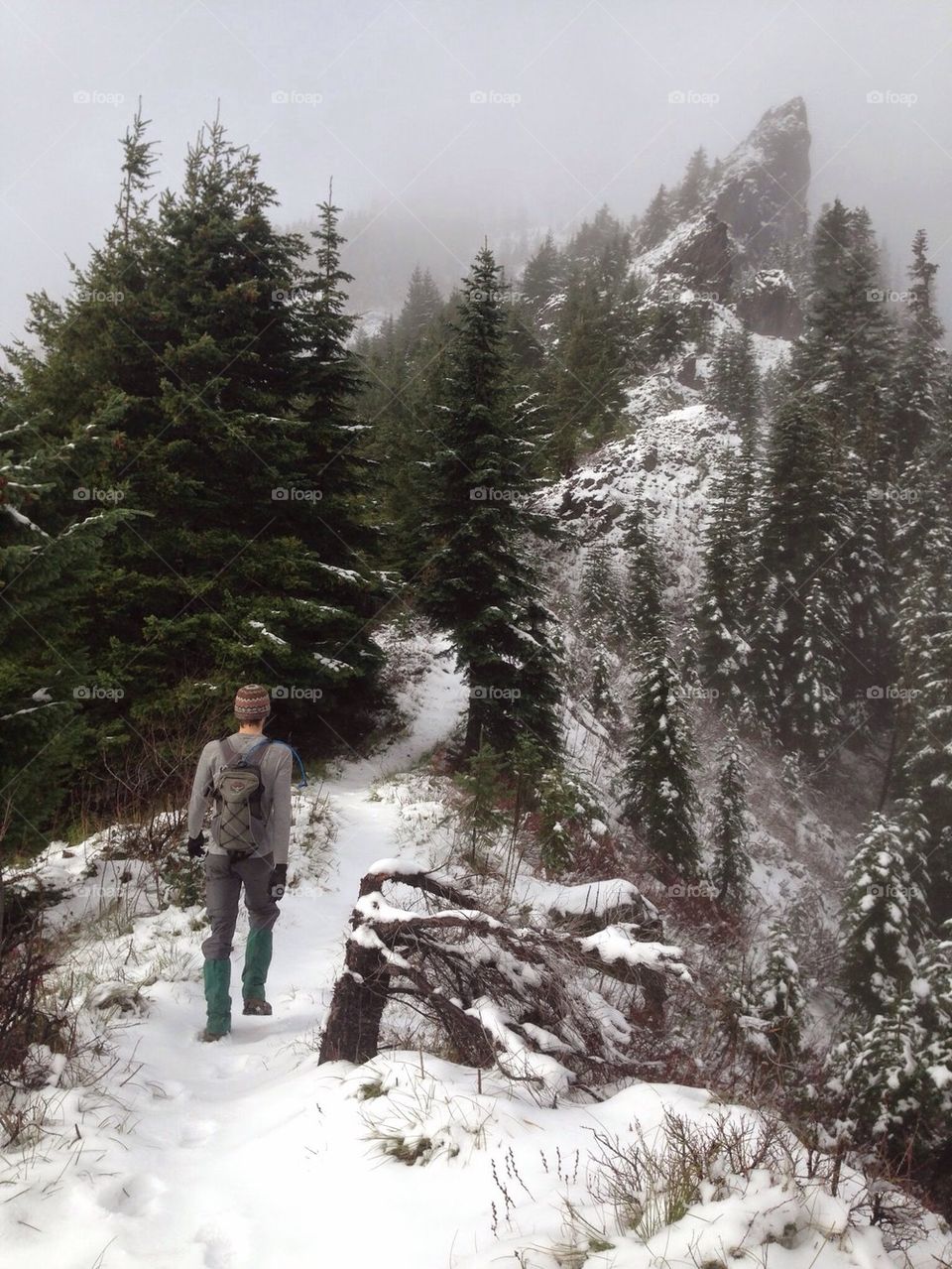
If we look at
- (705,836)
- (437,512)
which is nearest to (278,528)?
(437,512)

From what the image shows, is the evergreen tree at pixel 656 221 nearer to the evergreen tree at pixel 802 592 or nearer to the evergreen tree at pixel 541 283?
the evergreen tree at pixel 541 283

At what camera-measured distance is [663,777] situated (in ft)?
65.6

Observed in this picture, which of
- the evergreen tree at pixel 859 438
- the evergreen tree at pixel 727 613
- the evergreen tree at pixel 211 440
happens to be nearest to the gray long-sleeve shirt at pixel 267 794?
the evergreen tree at pixel 211 440

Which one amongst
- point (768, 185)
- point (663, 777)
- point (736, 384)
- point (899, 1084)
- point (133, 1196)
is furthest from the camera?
point (768, 185)

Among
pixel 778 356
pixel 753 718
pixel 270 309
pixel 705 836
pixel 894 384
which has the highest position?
pixel 778 356

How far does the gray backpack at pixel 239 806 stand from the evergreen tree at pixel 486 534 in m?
10.2

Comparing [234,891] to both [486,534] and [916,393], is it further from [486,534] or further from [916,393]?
[916,393]

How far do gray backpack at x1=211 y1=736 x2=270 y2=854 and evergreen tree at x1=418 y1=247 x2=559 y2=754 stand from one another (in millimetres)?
10167

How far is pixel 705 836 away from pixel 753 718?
10.00 m

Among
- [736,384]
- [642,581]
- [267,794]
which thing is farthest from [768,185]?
[267,794]

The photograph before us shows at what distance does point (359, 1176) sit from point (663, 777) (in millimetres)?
18402

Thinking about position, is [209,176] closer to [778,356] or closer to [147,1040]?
[147,1040]

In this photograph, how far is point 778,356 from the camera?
2452 inches

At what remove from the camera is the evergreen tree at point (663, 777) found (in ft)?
64.3
